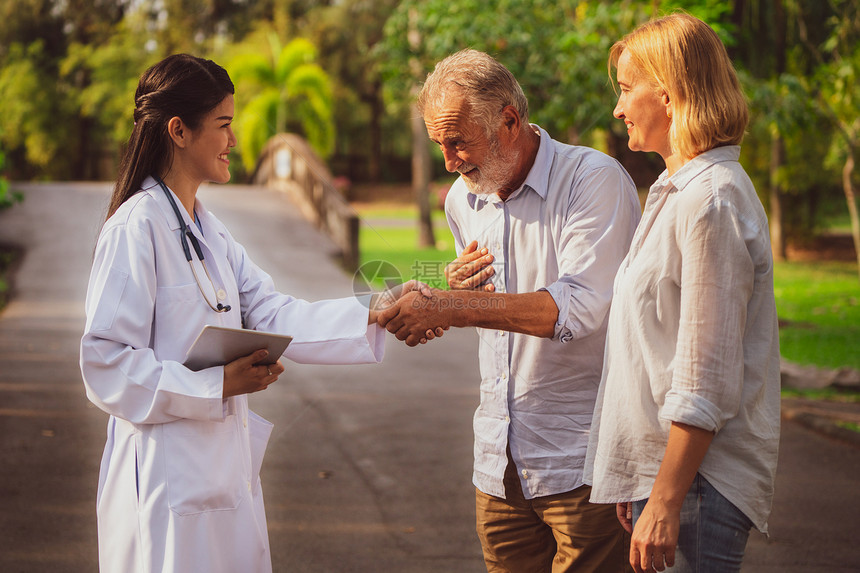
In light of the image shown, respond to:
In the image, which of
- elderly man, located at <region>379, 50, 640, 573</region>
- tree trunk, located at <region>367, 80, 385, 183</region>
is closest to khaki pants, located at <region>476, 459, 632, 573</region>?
elderly man, located at <region>379, 50, 640, 573</region>

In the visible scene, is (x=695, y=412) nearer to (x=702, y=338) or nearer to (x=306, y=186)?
(x=702, y=338)

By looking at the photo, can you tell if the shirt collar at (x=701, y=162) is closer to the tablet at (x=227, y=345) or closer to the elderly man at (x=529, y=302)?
the elderly man at (x=529, y=302)

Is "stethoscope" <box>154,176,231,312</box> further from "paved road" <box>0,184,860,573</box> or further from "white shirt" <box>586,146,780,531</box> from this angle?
"white shirt" <box>586,146,780,531</box>

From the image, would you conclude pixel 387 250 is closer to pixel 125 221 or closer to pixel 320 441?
pixel 125 221

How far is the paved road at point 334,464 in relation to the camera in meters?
4.72

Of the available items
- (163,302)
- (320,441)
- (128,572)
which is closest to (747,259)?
(163,302)

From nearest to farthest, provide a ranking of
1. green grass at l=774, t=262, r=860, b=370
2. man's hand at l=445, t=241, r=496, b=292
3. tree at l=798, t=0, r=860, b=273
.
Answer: man's hand at l=445, t=241, r=496, b=292 → green grass at l=774, t=262, r=860, b=370 → tree at l=798, t=0, r=860, b=273

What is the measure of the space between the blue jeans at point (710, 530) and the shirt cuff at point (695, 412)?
0.50ft

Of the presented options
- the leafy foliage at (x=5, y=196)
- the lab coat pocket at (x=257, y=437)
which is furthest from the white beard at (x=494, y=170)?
the leafy foliage at (x=5, y=196)

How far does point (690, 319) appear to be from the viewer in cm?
180

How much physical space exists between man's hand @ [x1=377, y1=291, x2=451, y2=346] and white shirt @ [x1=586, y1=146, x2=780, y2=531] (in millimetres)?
631

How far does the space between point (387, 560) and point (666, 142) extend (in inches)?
132

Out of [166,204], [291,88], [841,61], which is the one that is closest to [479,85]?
[166,204]

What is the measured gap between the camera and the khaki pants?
8.25 ft
